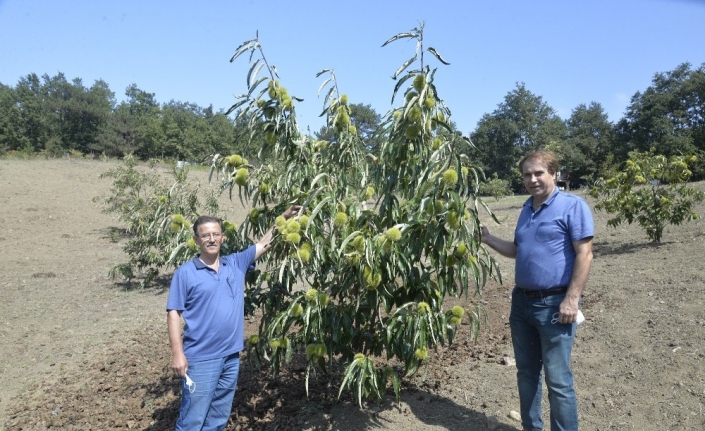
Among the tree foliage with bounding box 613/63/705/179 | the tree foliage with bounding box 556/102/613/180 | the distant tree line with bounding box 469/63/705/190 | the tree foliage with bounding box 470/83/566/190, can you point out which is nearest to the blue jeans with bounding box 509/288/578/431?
the distant tree line with bounding box 469/63/705/190

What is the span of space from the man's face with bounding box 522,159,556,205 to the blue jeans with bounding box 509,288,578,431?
20.3 inches

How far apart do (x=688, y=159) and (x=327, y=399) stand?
7.01 m

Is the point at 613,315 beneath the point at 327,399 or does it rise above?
above

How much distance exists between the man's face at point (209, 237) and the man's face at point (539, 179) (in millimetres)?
1578

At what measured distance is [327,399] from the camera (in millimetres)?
3193

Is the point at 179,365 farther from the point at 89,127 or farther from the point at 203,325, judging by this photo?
the point at 89,127

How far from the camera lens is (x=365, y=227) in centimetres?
247

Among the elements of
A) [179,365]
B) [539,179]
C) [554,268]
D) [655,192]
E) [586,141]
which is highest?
[586,141]

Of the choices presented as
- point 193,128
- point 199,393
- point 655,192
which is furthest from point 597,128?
point 199,393

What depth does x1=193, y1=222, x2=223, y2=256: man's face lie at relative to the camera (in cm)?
241

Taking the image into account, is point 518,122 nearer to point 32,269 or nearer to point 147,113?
point 147,113

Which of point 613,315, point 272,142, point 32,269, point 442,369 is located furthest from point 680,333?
point 32,269

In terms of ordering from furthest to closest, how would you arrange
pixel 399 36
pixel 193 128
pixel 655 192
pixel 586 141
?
pixel 193 128, pixel 586 141, pixel 655 192, pixel 399 36

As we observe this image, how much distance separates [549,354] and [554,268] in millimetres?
431
